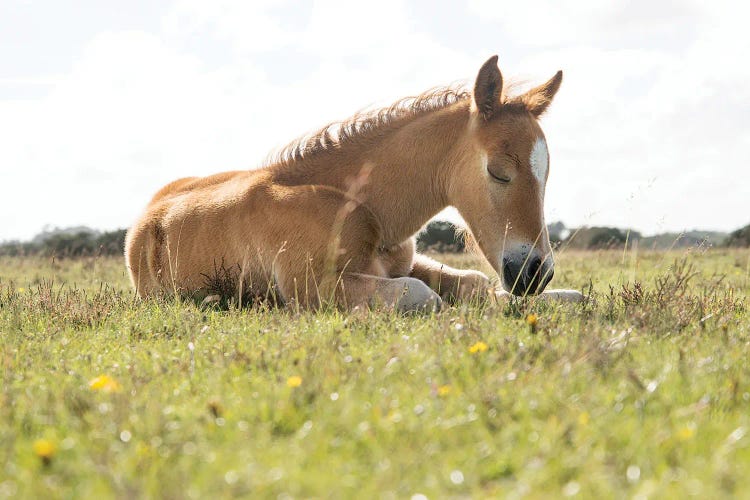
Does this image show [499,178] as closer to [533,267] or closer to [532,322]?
[533,267]

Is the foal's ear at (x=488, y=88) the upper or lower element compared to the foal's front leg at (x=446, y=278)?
upper

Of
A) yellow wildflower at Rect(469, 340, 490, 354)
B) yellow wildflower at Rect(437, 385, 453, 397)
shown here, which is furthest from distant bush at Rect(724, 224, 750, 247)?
yellow wildflower at Rect(437, 385, 453, 397)

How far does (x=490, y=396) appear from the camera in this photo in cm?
315

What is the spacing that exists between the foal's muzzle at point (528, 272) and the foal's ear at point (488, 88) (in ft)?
3.89

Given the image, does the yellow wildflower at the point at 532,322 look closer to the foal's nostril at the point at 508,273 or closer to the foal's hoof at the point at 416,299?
the foal's hoof at the point at 416,299

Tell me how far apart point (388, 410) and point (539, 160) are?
3416 mm

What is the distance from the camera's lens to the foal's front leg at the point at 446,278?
7.07 meters

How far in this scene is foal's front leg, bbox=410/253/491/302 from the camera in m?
7.07

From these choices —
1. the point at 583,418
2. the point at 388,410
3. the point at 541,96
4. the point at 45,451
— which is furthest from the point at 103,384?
the point at 541,96

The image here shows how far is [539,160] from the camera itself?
6004 millimetres

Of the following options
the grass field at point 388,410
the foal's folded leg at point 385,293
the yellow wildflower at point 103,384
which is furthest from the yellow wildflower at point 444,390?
the foal's folded leg at point 385,293

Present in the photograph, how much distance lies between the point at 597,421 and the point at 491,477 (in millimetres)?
586

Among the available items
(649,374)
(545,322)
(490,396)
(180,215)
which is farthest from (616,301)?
(180,215)

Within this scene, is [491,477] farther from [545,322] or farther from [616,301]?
[616,301]
